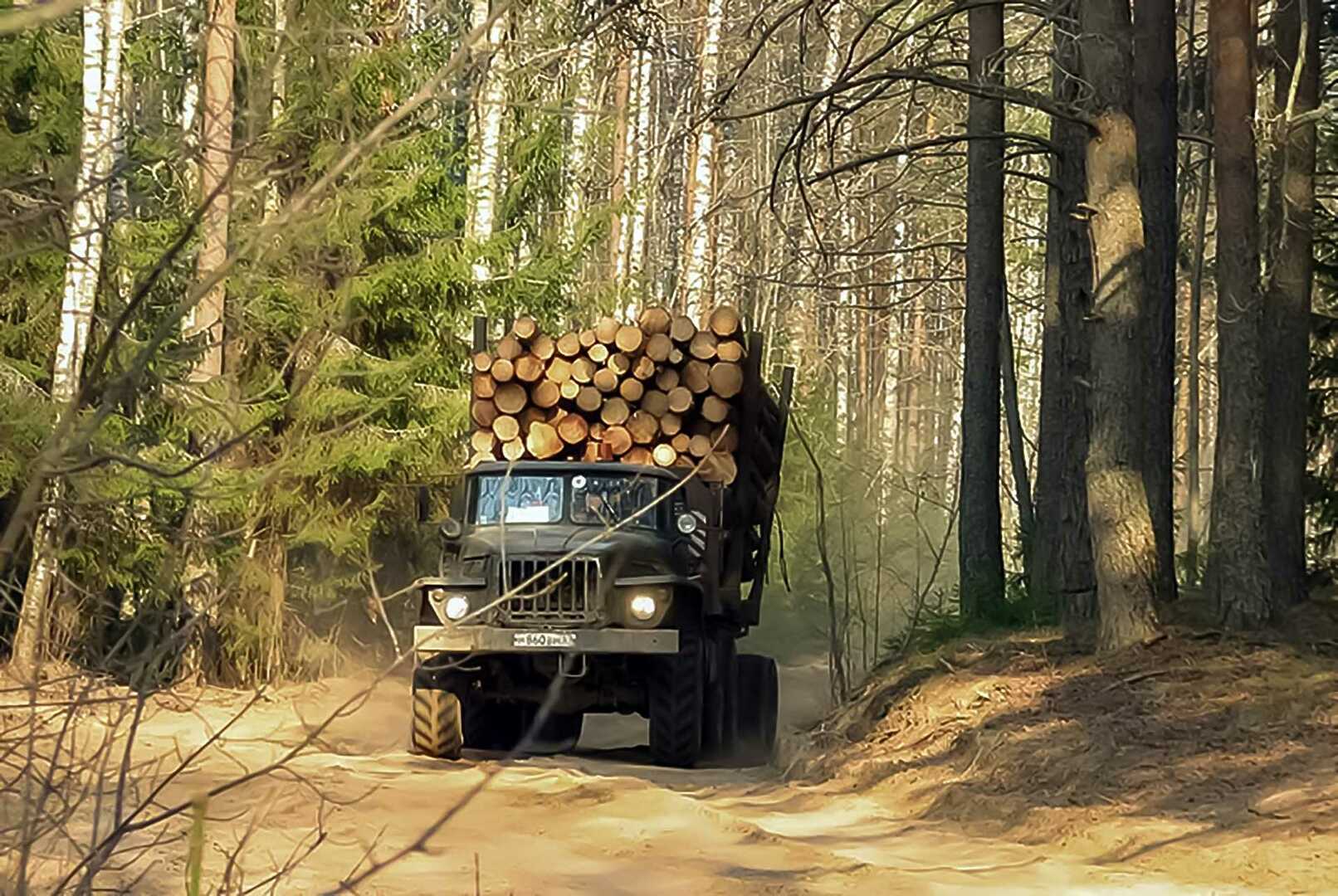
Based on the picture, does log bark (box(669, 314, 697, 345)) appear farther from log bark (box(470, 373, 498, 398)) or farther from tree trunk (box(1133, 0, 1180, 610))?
tree trunk (box(1133, 0, 1180, 610))

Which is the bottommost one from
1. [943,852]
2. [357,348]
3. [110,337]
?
[943,852]

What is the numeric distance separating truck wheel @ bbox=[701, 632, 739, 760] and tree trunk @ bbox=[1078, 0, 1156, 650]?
3156 mm

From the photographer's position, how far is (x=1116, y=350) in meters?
13.5

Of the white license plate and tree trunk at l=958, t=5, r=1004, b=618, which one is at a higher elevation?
tree trunk at l=958, t=5, r=1004, b=618

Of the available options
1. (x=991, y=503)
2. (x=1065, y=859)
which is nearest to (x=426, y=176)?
(x=991, y=503)

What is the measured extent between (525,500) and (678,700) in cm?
188

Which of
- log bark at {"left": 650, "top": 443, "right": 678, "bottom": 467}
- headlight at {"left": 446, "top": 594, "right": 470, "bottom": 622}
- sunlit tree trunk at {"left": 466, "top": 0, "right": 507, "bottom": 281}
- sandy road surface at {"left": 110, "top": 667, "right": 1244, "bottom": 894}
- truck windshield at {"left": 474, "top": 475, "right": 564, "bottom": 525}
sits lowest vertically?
sandy road surface at {"left": 110, "top": 667, "right": 1244, "bottom": 894}

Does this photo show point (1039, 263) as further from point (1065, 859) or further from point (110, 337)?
point (110, 337)

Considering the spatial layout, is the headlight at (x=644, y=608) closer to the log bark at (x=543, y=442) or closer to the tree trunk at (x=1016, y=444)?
the log bark at (x=543, y=442)

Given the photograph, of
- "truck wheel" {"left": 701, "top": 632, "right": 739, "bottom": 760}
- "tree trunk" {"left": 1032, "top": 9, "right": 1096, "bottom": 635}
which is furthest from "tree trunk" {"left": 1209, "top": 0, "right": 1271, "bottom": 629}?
"truck wheel" {"left": 701, "top": 632, "right": 739, "bottom": 760}

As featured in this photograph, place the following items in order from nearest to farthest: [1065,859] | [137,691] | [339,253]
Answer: [137,691] < [1065,859] < [339,253]

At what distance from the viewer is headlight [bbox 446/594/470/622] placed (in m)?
13.3

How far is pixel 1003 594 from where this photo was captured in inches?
695

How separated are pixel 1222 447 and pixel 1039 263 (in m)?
26.3
